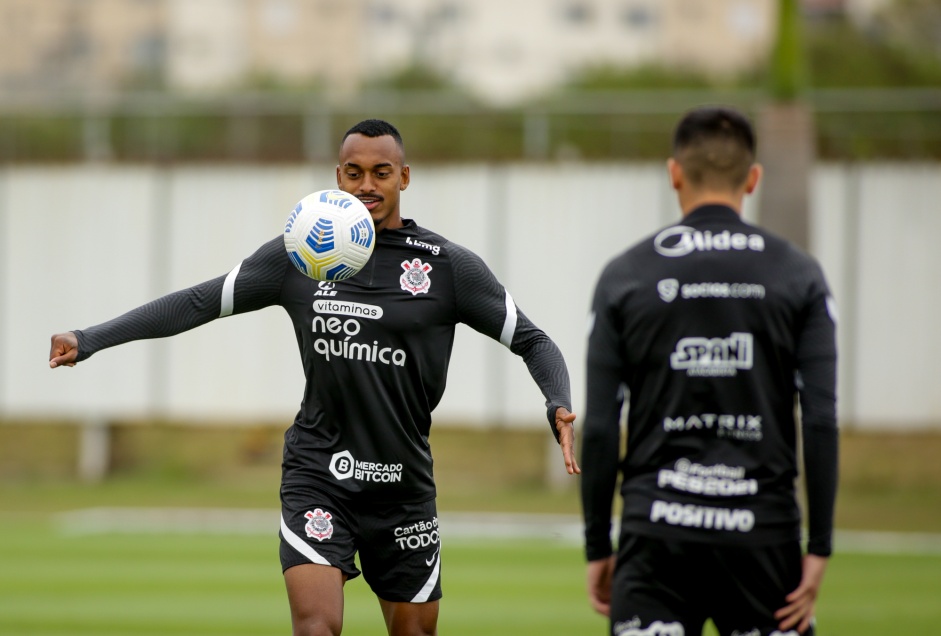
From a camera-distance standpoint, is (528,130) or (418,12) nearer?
(528,130)

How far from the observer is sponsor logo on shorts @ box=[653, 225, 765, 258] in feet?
16.4

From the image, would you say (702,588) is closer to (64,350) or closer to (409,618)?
(409,618)

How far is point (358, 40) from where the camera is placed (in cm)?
5800

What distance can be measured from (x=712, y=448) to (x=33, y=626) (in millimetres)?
9082

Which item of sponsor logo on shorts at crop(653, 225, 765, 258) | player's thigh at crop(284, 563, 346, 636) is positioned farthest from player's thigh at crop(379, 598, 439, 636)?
sponsor logo on shorts at crop(653, 225, 765, 258)

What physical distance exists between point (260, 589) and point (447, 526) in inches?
247

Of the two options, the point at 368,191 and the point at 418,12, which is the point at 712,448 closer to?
the point at 368,191

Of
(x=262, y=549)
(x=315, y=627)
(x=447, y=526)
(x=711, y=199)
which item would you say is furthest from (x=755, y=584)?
(x=447, y=526)

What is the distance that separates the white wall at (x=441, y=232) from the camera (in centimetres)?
2566

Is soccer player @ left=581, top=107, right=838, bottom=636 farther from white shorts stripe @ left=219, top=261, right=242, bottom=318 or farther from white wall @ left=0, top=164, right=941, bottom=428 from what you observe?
white wall @ left=0, top=164, right=941, bottom=428

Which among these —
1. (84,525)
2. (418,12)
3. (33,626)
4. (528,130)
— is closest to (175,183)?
(528,130)

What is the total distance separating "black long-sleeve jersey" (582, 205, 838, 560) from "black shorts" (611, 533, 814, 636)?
51 millimetres

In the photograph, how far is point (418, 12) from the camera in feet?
216

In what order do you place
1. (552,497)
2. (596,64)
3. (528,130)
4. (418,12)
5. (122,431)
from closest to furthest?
(552,497)
(528,130)
(122,431)
(596,64)
(418,12)
